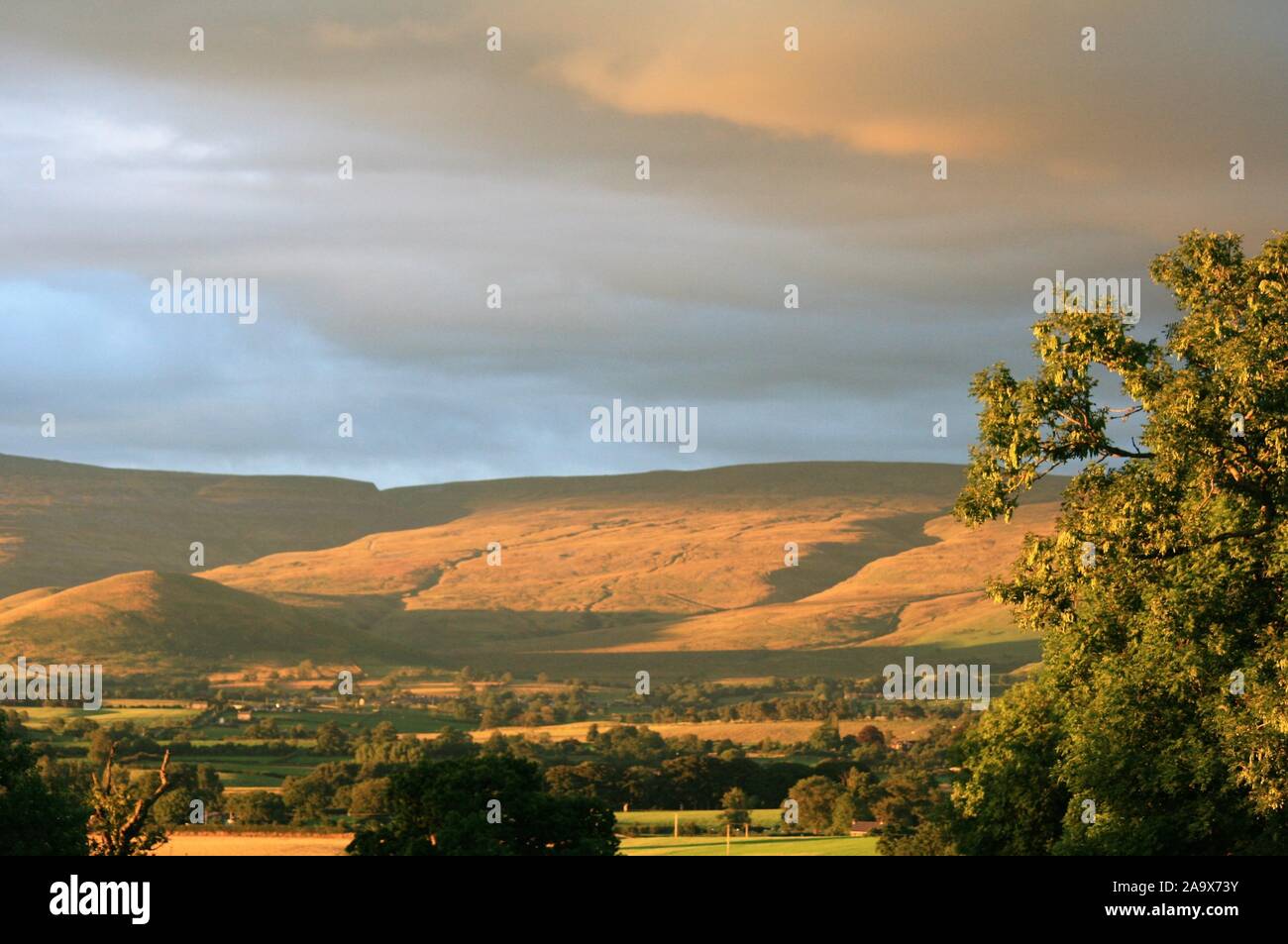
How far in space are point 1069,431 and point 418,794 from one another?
31979 millimetres

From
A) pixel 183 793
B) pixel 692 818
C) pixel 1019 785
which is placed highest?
pixel 1019 785

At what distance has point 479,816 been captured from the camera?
60.0 metres

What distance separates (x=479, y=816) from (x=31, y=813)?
55.9 ft

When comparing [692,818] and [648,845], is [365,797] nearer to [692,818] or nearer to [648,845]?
[692,818]

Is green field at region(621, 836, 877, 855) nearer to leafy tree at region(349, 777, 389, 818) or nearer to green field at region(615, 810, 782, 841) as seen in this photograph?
green field at region(615, 810, 782, 841)

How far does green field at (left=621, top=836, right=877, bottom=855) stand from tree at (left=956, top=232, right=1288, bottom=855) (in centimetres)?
7053

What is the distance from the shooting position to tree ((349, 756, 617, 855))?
2346 inches

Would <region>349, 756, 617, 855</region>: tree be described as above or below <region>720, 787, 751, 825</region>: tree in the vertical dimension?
above

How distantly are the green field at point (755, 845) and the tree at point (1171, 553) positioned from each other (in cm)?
7053

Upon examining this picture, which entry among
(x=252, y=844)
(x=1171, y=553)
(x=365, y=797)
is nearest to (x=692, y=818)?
(x=365, y=797)

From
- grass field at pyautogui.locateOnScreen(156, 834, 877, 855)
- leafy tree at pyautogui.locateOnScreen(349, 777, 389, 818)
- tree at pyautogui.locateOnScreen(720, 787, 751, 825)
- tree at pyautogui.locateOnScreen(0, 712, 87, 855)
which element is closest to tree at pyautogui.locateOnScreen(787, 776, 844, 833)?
tree at pyautogui.locateOnScreen(720, 787, 751, 825)
